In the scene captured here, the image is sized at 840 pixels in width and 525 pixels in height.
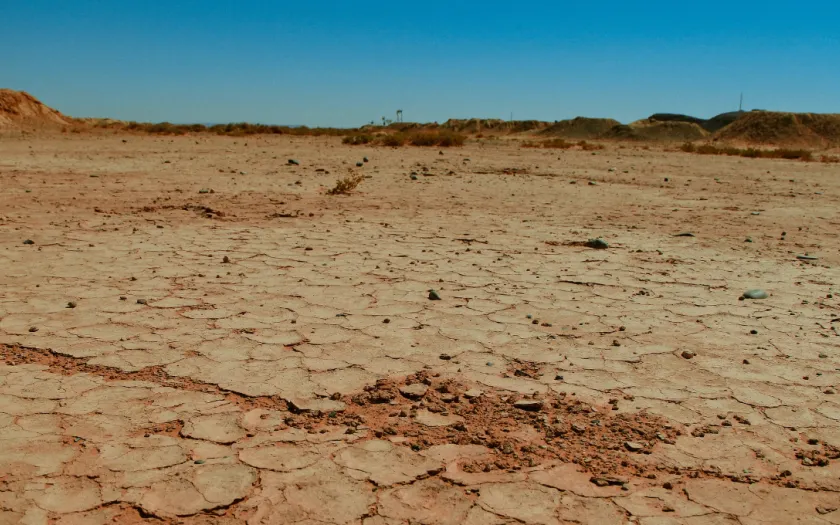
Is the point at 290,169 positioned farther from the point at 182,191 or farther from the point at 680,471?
the point at 680,471

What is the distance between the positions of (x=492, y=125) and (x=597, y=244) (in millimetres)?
40949

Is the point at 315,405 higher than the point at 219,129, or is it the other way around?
the point at 219,129

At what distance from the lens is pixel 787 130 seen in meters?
30.0

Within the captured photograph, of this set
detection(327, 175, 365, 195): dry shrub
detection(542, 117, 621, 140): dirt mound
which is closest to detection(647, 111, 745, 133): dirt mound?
detection(542, 117, 621, 140): dirt mound

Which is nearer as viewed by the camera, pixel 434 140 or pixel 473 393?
pixel 473 393

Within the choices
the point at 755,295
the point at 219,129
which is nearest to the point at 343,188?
the point at 755,295

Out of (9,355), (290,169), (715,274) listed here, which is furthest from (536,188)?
(9,355)

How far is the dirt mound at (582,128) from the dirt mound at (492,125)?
3758 millimetres

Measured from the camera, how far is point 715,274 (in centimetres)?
457

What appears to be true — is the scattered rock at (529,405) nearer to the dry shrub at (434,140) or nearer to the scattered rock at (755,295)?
the scattered rock at (755,295)

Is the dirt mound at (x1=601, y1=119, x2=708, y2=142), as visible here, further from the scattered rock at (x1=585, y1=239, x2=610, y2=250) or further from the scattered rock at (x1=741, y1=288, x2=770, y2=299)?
the scattered rock at (x1=741, y1=288, x2=770, y2=299)

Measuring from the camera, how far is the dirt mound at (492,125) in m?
43.8

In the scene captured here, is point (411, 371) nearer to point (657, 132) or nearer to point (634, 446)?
point (634, 446)

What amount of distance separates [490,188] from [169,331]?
20.2ft
